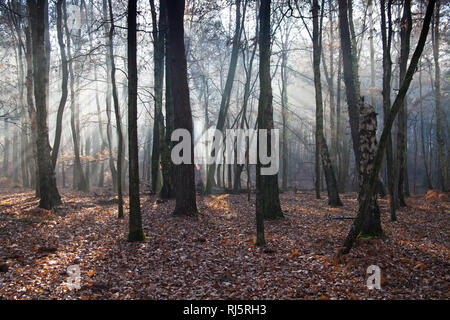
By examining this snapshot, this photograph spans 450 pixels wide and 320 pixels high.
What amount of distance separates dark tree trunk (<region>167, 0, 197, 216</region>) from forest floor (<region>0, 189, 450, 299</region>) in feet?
2.13

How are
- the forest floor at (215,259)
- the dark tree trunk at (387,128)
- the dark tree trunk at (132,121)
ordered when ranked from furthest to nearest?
1. the dark tree trunk at (132,121)
2. the dark tree trunk at (387,128)
3. the forest floor at (215,259)

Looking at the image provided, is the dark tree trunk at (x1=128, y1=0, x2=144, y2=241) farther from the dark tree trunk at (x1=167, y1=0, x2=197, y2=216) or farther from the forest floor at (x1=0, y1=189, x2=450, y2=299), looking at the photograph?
the dark tree trunk at (x1=167, y1=0, x2=197, y2=216)

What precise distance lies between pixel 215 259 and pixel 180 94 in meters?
5.56

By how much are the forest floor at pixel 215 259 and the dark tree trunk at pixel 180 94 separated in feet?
2.13

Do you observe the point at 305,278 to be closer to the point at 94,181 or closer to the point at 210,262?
the point at 210,262

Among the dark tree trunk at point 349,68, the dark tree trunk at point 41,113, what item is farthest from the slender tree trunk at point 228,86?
the dark tree trunk at point 41,113

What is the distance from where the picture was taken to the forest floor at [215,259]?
5090 mm

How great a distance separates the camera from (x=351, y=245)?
6.13 meters

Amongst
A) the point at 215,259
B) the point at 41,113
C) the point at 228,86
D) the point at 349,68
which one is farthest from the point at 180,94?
the point at 228,86

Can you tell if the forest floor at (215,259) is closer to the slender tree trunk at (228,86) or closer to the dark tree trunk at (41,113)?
the dark tree trunk at (41,113)

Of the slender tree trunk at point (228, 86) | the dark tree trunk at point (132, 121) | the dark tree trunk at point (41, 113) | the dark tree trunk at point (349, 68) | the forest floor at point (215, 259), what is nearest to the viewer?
the forest floor at point (215, 259)

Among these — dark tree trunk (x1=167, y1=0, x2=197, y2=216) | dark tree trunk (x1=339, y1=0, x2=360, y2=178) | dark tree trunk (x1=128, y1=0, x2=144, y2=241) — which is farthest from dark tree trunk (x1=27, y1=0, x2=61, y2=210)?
dark tree trunk (x1=339, y1=0, x2=360, y2=178)

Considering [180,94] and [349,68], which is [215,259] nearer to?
[180,94]
